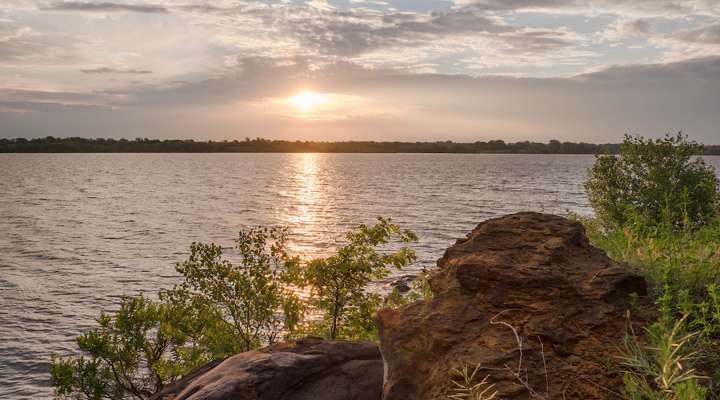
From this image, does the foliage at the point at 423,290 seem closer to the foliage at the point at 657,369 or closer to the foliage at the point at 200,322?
the foliage at the point at 200,322

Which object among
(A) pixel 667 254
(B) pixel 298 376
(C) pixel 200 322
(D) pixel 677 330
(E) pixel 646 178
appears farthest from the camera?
(E) pixel 646 178

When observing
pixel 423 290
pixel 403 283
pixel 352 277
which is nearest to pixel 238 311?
pixel 352 277

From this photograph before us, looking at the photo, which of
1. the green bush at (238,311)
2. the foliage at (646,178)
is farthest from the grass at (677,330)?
the foliage at (646,178)

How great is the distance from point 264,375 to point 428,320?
2.98 metres

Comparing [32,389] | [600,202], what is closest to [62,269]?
[32,389]

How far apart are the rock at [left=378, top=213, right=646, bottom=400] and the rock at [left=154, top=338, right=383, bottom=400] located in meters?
1.54

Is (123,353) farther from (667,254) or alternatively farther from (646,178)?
(646,178)

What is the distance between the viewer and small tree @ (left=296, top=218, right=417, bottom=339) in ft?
53.9

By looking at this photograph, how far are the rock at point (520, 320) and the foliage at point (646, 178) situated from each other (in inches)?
704

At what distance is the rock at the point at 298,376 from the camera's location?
8.92m

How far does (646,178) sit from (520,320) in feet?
75.0

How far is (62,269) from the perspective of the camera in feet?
141

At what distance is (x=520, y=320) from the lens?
723 centimetres

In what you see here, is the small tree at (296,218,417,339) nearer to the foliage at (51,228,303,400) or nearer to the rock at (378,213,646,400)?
the foliage at (51,228,303,400)
